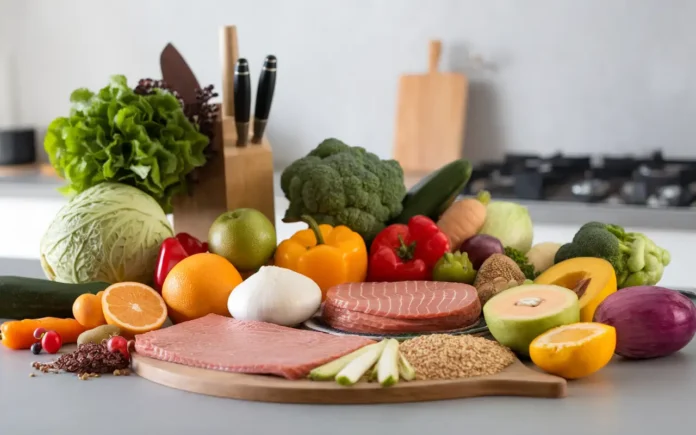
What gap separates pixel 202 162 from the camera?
2.00m

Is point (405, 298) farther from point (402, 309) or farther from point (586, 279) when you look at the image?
point (586, 279)

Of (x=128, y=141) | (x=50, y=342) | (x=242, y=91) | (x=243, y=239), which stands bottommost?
(x=50, y=342)

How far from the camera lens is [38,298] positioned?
65.9 inches

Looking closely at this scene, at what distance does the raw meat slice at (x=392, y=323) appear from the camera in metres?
1.48

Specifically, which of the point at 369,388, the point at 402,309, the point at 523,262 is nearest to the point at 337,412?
the point at 369,388

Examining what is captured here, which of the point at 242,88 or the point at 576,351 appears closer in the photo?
the point at 576,351

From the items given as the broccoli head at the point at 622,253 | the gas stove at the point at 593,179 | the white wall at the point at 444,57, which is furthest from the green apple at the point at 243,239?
the white wall at the point at 444,57

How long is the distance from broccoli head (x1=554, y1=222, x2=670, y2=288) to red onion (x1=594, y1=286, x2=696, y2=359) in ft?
1.01

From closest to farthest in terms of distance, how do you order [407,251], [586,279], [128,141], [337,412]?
1. [337,412]
2. [586,279]
3. [407,251]
4. [128,141]

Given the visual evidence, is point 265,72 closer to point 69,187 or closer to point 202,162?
point 202,162

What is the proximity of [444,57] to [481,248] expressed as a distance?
6.31ft

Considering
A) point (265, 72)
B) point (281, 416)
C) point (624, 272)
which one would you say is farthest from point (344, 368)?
point (265, 72)

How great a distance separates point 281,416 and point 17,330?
1.90 ft

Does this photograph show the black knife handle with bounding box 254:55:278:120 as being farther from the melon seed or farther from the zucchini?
the melon seed
